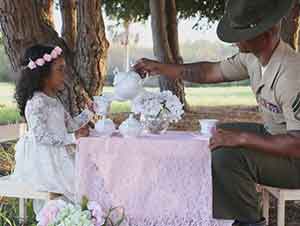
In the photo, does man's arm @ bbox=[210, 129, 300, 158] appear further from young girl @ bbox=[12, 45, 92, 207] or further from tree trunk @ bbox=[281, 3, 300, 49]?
tree trunk @ bbox=[281, 3, 300, 49]

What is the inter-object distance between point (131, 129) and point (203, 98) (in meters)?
10.2

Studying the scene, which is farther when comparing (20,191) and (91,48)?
(91,48)

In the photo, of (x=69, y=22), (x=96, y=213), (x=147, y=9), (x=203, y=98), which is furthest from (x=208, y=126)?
(x=203, y=98)

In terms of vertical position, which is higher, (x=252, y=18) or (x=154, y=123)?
(x=252, y=18)

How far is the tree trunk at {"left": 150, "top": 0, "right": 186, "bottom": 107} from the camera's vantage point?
8.70 m

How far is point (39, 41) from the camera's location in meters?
4.34

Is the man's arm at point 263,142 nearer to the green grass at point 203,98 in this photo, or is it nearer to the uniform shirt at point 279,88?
the uniform shirt at point 279,88

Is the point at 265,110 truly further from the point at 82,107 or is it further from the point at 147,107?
the point at 82,107

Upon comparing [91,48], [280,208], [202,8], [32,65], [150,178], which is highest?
[202,8]

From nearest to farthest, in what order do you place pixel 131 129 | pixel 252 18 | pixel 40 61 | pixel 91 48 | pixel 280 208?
pixel 252 18 < pixel 131 129 < pixel 280 208 < pixel 40 61 < pixel 91 48

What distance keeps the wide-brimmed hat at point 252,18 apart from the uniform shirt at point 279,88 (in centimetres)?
18

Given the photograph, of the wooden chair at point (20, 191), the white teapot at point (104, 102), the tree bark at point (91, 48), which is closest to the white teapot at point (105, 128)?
the white teapot at point (104, 102)

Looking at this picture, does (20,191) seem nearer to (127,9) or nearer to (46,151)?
(46,151)

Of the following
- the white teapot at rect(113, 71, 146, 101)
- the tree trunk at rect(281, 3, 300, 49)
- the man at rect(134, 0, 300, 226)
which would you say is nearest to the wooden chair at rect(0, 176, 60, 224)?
the white teapot at rect(113, 71, 146, 101)
